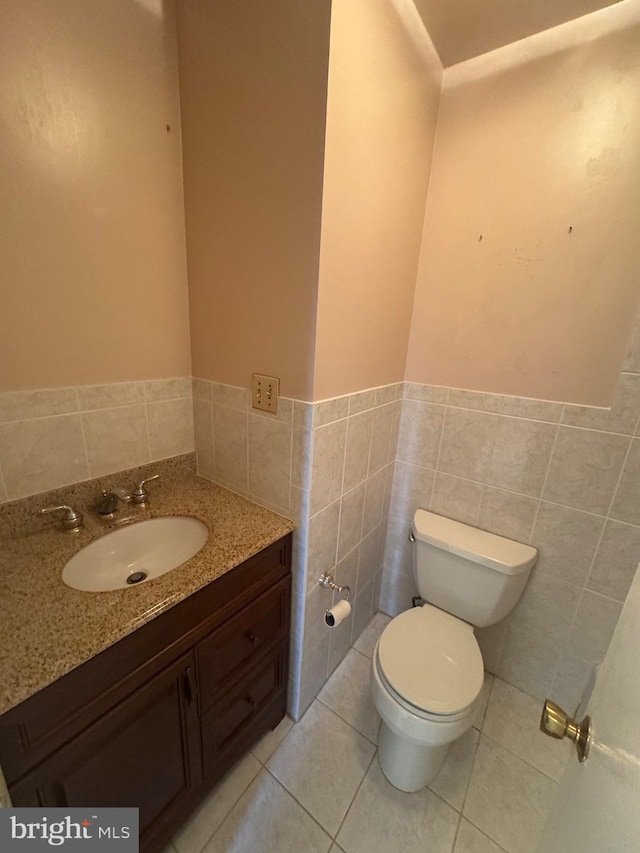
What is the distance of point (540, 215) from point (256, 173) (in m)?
0.94

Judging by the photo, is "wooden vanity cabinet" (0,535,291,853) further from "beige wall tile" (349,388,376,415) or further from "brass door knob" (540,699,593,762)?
"brass door knob" (540,699,593,762)

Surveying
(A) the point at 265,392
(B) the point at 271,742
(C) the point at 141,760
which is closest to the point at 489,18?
(A) the point at 265,392

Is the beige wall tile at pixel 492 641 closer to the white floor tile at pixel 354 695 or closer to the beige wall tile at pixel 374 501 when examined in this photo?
the white floor tile at pixel 354 695

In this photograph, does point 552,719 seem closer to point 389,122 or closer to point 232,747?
point 232,747

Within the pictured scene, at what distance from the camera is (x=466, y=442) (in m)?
1.42

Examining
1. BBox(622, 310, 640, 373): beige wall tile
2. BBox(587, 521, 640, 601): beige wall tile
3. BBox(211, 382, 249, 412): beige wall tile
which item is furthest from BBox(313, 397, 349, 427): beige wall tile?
BBox(587, 521, 640, 601): beige wall tile

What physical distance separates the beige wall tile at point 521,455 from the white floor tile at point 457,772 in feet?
3.27

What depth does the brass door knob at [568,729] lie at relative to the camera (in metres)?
0.49

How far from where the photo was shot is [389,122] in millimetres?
1044

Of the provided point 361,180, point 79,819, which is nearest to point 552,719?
point 79,819

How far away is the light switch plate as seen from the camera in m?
1.09

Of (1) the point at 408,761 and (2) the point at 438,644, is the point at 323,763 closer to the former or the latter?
(1) the point at 408,761

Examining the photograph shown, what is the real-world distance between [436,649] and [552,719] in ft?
2.51

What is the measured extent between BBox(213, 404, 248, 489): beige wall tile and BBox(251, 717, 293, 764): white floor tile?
963mm
